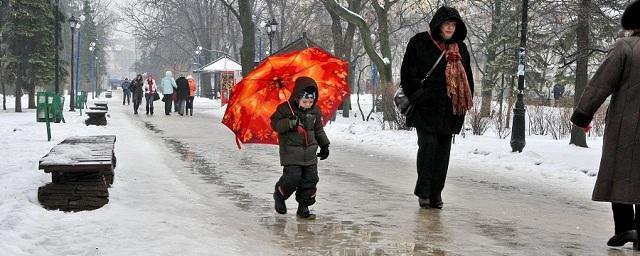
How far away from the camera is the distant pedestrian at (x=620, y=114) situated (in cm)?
531

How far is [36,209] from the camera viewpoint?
6570mm

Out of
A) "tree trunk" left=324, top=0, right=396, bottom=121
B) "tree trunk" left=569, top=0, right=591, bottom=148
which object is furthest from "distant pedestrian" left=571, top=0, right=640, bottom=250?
"tree trunk" left=324, top=0, right=396, bottom=121

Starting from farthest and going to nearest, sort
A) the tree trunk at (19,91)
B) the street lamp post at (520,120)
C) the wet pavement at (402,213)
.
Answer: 1. the tree trunk at (19,91)
2. the street lamp post at (520,120)
3. the wet pavement at (402,213)

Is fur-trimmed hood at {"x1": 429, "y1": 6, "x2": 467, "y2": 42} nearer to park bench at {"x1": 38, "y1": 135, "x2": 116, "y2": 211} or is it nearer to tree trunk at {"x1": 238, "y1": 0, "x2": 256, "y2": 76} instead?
park bench at {"x1": 38, "y1": 135, "x2": 116, "y2": 211}

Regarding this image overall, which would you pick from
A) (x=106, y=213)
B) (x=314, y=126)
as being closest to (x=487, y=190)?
(x=314, y=126)

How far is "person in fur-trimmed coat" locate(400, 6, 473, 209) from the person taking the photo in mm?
7117

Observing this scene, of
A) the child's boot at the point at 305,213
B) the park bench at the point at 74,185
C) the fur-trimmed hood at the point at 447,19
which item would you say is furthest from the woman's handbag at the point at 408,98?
the park bench at the point at 74,185

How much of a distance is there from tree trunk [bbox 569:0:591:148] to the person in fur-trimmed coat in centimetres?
887

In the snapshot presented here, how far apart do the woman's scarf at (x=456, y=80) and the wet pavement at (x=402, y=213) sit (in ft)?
3.57

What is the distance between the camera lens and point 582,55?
50.9ft

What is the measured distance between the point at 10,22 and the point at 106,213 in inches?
1246

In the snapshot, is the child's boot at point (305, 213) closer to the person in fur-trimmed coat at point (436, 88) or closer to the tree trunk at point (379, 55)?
the person in fur-trimmed coat at point (436, 88)

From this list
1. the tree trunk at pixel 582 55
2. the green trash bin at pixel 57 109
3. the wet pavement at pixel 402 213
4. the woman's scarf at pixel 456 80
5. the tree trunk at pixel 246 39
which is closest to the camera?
the wet pavement at pixel 402 213

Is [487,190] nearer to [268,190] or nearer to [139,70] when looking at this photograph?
[268,190]
